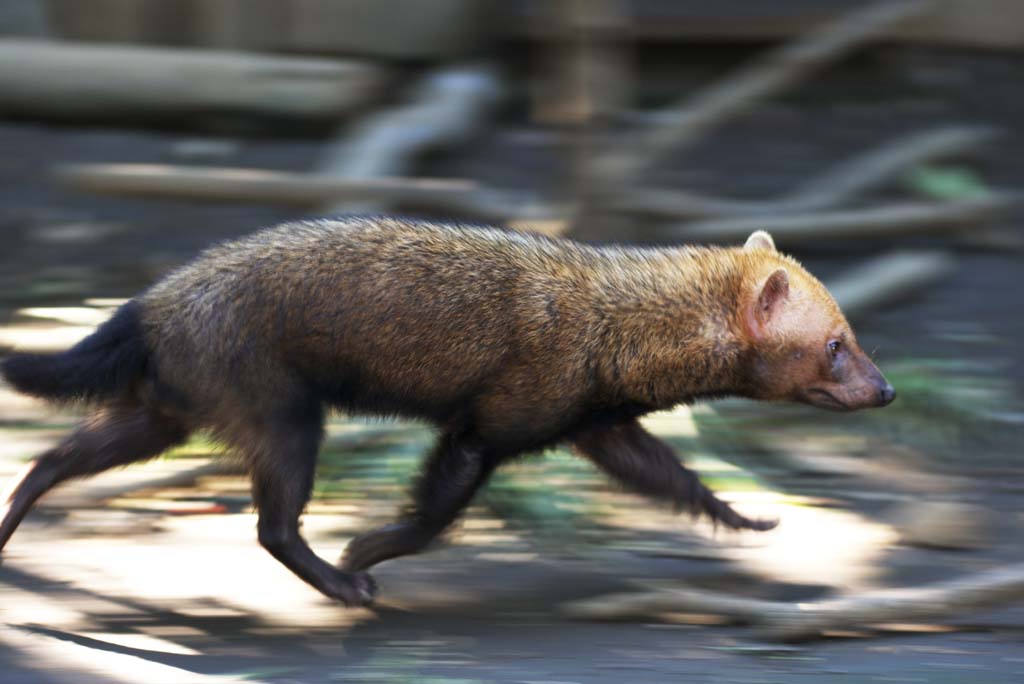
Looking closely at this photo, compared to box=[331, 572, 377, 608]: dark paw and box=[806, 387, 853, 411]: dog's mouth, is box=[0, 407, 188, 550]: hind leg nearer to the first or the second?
box=[331, 572, 377, 608]: dark paw

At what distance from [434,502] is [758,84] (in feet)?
13.4

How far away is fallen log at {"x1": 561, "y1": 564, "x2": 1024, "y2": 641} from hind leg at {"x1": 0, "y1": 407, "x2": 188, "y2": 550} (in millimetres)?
1572

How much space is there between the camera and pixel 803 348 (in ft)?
16.4

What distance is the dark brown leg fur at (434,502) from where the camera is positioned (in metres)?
4.85

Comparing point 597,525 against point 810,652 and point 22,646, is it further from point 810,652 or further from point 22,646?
point 22,646

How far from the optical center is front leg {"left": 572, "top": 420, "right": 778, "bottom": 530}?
5.25m

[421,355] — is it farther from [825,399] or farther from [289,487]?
[825,399]

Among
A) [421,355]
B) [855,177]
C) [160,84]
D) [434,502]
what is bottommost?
[434,502]

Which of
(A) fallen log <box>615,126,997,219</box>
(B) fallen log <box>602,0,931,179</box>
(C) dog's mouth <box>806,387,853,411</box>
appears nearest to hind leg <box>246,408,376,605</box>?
(C) dog's mouth <box>806,387,853,411</box>

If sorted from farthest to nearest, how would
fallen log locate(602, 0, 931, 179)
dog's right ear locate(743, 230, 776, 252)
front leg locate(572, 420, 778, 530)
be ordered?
fallen log locate(602, 0, 931, 179)
dog's right ear locate(743, 230, 776, 252)
front leg locate(572, 420, 778, 530)

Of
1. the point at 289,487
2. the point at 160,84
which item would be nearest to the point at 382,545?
the point at 289,487

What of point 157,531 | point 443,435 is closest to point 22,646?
point 157,531

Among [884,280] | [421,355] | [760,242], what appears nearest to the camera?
[421,355]

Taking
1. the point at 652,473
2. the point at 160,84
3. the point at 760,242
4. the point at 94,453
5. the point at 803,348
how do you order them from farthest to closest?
the point at 160,84 → the point at 760,242 → the point at 652,473 → the point at 803,348 → the point at 94,453
